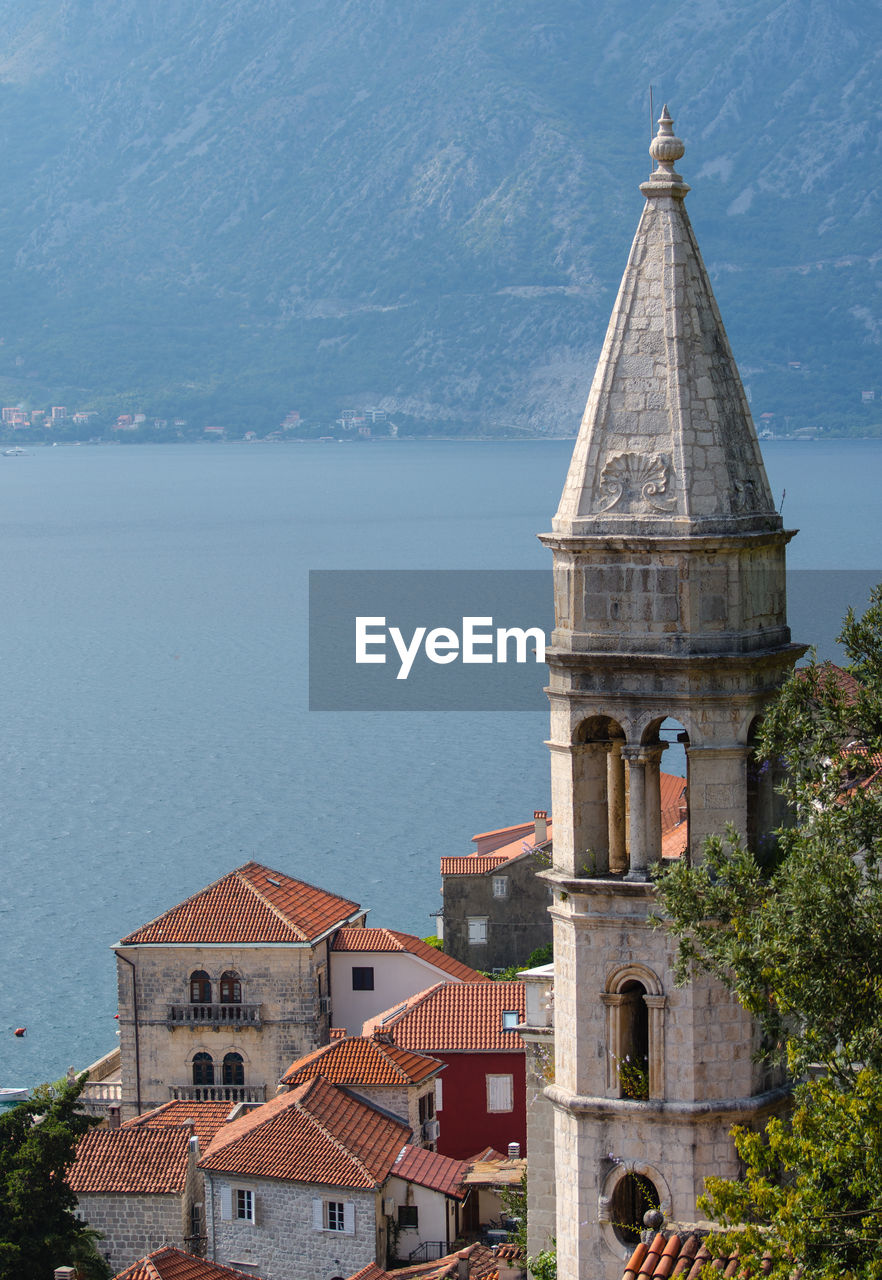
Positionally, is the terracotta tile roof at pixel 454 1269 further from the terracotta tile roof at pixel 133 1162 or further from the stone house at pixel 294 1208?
the terracotta tile roof at pixel 133 1162

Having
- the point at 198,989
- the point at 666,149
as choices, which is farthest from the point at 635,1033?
the point at 198,989

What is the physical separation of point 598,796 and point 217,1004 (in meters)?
35.1

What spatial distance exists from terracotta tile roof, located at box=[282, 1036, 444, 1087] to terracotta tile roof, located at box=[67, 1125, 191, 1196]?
9.81 ft

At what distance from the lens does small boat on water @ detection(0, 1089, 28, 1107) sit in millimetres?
56547

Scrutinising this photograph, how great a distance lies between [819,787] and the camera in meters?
17.3

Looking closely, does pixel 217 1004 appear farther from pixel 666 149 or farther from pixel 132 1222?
pixel 666 149

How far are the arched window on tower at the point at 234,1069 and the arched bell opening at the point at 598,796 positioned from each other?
35637 mm

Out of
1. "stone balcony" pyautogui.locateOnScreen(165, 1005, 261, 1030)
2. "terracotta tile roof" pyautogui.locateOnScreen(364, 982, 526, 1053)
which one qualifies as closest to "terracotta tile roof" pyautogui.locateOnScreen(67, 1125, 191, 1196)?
"terracotta tile roof" pyautogui.locateOnScreen(364, 982, 526, 1053)

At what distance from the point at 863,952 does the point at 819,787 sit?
5.47 ft

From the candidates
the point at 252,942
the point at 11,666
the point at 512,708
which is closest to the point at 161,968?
the point at 252,942

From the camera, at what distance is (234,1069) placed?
52.8 metres

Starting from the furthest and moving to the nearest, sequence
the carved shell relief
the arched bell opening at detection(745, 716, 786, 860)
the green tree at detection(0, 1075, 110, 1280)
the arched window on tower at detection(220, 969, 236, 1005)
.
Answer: the arched window on tower at detection(220, 969, 236, 1005)
the green tree at detection(0, 1075, 110, 1280)
the arched bell opening at detection(745, 716, 786, 860)
the carved shell relief

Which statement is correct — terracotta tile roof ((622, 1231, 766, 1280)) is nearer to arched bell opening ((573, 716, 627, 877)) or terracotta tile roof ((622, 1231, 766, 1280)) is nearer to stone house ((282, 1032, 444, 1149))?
arched bell opening ((573, 716, 627, 877))

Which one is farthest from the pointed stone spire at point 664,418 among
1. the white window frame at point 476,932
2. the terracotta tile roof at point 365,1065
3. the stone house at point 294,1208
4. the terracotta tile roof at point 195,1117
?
the white window frame at point 476,932
